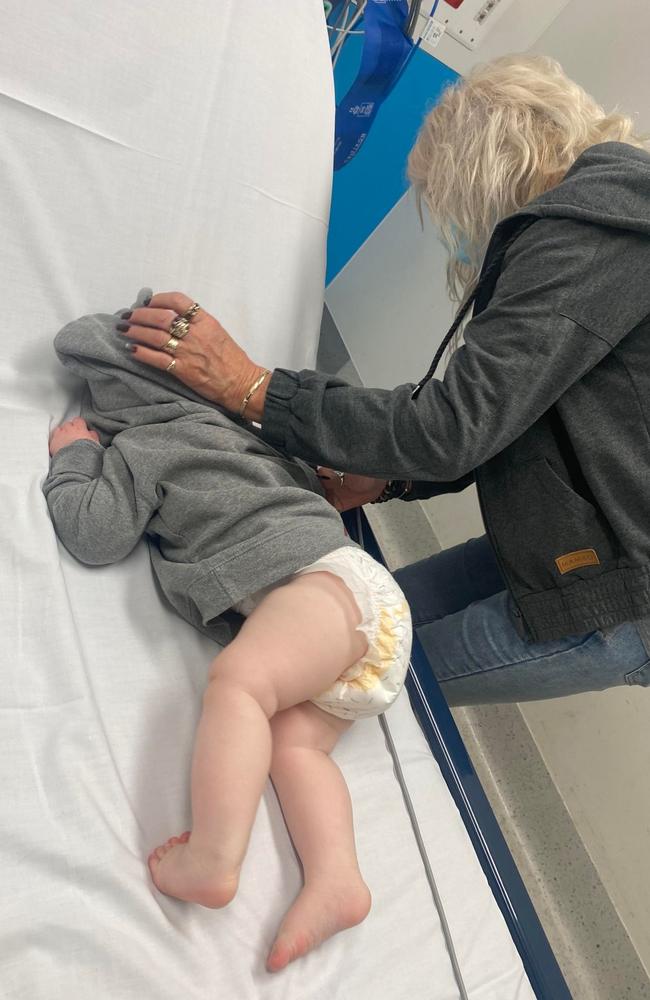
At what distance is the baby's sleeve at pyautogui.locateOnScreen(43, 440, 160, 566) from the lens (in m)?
0.82

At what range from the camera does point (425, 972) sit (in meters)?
0.77

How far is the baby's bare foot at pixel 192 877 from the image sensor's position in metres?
0.63

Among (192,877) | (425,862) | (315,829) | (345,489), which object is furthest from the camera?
(345,489)

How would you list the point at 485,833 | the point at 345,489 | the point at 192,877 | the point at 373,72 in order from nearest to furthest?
the point at 192,877
the point at 485,833
the point at 345,489
the point at 373,72

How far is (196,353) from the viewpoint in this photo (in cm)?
90

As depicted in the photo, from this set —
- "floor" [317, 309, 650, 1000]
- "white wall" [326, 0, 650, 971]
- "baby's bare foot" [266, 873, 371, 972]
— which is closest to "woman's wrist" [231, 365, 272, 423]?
"baby's bare foot" [266, 873, 371, 972]

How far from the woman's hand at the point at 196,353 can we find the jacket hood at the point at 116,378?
0.02m

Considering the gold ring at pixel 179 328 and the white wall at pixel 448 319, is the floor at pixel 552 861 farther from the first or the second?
the gold ring at pixel 179 328

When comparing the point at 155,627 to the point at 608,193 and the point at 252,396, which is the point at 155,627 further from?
the point at 608,193

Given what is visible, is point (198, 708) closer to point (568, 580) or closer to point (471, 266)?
point (568, 580)

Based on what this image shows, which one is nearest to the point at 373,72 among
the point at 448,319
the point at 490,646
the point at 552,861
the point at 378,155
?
the point at 378,155

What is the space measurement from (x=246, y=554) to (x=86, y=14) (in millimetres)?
858

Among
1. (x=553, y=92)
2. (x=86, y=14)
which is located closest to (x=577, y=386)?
(x=553, y=92)

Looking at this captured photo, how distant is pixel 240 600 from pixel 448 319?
1391 mm
